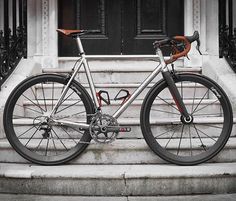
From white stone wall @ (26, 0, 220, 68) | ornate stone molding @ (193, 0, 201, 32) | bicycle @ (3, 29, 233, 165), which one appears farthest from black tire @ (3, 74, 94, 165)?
ornate stone molding @ (193, 0, 201, 32)

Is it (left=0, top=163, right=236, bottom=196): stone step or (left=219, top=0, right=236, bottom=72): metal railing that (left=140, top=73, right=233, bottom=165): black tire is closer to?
(left=0, top=163, right=236, bottom=196): stone step

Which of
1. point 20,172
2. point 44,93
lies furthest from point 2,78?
point 20,172

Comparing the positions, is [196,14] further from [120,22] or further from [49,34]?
[49,34]

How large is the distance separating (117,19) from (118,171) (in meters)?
2.77

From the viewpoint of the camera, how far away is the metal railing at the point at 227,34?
5.96 metres

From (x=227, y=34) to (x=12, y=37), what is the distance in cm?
265

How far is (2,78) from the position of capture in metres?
5.61

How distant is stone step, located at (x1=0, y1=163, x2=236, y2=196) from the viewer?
4316mm

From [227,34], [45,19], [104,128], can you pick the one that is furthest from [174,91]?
[45,19]

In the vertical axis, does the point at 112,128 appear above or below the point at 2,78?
below

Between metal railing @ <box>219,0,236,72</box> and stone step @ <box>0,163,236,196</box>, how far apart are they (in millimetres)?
1984

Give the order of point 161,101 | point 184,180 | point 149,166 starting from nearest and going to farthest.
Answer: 1. point 184,180
2. point 149,166
3. point 161,101

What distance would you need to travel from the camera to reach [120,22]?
21.6 feet

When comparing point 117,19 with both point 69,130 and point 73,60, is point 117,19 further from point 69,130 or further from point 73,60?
point 69,130
